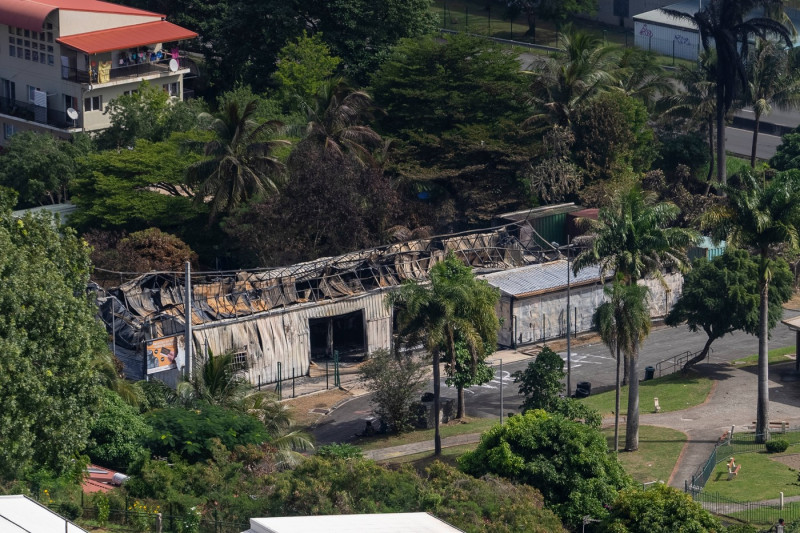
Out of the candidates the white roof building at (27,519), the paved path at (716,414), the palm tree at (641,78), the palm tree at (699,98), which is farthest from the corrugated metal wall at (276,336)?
the palm tree at (641,78)

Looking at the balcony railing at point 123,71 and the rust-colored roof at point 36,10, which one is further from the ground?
the rust-colored roof at point 36,10

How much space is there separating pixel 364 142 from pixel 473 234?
9.46 meters

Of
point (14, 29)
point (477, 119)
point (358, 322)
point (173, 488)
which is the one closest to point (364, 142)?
point (477, 119)

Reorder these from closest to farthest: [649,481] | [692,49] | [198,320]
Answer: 1. [649,481]
2. [198,320]
3. [692,49]

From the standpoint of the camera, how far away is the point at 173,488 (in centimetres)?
4703

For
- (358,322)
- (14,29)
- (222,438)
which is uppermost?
(14,29)

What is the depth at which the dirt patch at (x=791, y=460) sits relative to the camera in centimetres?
5819

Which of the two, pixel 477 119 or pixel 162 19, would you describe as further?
pixel 162 19

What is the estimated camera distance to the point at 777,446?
59594 millimetres

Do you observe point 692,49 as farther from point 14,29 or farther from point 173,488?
point 173,488

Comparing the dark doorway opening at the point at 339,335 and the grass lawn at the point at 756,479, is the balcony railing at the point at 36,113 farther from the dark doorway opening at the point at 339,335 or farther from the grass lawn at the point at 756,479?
the grass lawn at the point at 756,479

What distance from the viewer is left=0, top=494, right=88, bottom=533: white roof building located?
117 feet

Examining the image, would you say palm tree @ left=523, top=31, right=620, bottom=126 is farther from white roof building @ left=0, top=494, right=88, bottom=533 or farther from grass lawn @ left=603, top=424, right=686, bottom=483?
white roof building @ left=0, top=494, right=88, bottom=533

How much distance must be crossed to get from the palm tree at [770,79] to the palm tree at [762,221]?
34.6 m
